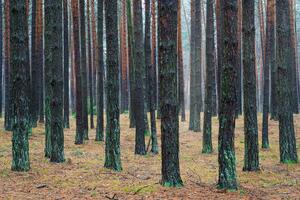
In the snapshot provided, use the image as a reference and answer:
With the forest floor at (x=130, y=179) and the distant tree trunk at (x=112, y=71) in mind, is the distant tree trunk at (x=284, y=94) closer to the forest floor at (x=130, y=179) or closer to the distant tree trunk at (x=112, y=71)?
the forest floor at (x=130, y=179)

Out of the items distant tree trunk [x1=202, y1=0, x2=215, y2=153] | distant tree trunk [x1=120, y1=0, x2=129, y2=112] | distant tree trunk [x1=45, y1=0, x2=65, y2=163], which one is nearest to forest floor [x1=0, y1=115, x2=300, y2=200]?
distant tree trunk [x1=45, y1=0, x2=65, y2=163]

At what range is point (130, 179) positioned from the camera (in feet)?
28.2

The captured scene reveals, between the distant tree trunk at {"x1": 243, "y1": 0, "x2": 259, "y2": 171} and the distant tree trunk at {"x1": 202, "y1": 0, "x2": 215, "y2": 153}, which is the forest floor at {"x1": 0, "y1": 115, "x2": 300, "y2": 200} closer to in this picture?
the distant tree trunk at {"x1": 202, "y1": 0, "x2": 215, "y2": 153}

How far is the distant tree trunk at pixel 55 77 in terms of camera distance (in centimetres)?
973

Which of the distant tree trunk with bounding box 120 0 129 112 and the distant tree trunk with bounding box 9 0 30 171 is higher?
the distant tree trunk with bounding box 120 0 129 112

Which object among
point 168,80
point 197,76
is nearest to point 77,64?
point 197,76

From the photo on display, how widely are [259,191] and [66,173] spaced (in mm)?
4528

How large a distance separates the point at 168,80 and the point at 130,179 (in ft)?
9.11

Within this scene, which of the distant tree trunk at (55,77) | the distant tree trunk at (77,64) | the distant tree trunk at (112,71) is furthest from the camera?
the distant tree trunk at (77,64)

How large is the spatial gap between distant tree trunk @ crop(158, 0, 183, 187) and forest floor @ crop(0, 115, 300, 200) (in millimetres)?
792

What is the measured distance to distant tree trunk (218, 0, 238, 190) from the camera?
291 inches

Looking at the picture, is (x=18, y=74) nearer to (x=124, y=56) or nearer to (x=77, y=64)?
(x=77, y=64)

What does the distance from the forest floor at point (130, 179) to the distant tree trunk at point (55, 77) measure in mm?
595

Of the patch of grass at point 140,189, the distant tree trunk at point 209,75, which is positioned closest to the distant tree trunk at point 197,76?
the distant tree trunk at point 209,75
